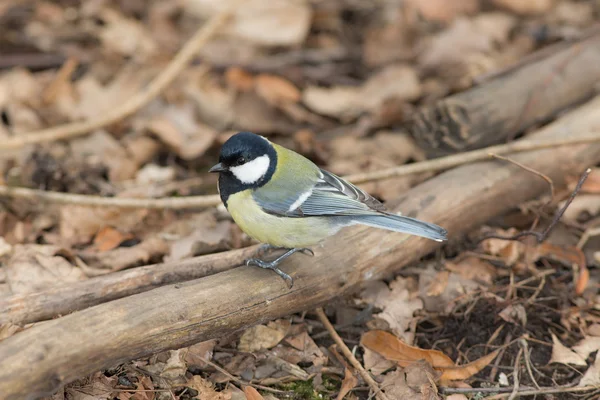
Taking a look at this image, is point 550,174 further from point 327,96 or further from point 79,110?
point 79,110

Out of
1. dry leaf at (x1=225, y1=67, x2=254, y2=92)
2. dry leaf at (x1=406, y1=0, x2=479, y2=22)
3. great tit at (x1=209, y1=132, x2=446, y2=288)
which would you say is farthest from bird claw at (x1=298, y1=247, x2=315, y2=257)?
dry leaf at (x1=406, y1=0, x2=479, y2=22)

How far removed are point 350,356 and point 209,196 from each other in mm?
1309

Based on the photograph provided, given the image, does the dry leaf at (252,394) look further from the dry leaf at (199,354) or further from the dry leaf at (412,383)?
the dry leaf at (412,383)

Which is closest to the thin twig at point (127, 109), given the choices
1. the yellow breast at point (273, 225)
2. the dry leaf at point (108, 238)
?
the dry leaf at point (108, 238)

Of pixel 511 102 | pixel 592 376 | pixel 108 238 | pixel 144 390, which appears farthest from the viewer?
pixel 511 102

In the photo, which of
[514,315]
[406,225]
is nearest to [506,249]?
[514,315]

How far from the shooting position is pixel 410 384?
2.75 meters

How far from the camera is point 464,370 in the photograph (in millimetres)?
2854

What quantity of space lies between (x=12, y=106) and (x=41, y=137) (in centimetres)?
57

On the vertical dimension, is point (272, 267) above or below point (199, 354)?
above

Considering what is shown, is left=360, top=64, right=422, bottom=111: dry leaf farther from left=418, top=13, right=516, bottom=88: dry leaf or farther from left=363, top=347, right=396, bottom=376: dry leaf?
left=363, top=347, right=396, bottom=376: dry leaf

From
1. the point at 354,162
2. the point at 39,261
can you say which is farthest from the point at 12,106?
the point at 354,162

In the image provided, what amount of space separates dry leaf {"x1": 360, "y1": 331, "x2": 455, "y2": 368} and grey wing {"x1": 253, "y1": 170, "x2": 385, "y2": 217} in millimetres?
575

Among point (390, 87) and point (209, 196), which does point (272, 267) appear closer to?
point (209, 196)
